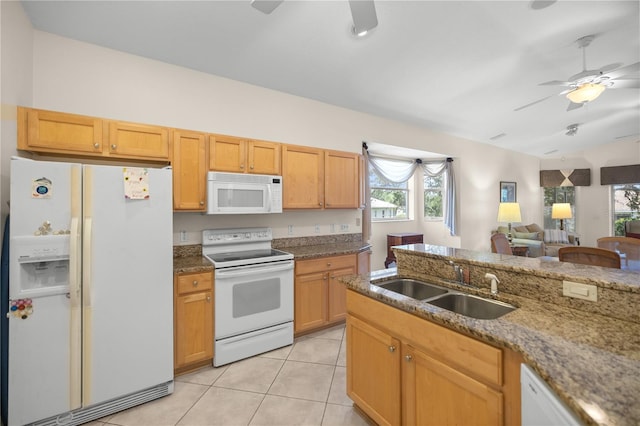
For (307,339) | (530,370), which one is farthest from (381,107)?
(530,370)

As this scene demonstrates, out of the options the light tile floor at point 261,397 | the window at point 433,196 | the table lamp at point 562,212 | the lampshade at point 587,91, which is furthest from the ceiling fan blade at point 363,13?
the table lamp at point 562,212

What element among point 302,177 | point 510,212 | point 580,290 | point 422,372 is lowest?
point 422,372

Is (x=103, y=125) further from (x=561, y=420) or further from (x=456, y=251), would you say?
(x=561, y=420)

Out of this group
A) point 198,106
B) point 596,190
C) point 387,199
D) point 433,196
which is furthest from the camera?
point 596,190

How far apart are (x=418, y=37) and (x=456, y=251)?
1994 millimetres

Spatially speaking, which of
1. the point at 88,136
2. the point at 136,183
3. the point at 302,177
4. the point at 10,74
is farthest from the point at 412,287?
the point at 10,74

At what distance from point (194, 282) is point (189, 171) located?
103 cm

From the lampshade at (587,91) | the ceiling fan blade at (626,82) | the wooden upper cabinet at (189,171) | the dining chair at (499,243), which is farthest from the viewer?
the dining chair at (499,243)

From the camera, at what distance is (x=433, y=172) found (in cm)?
593

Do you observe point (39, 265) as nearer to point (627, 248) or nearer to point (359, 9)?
point (359, 9)

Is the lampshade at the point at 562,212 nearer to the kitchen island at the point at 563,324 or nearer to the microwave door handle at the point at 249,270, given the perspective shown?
the kitchen island at the point at 563,324

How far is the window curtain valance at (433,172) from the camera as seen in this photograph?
5.51 meters

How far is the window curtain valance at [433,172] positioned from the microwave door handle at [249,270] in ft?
10.7

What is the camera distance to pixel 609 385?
778 millimetres
